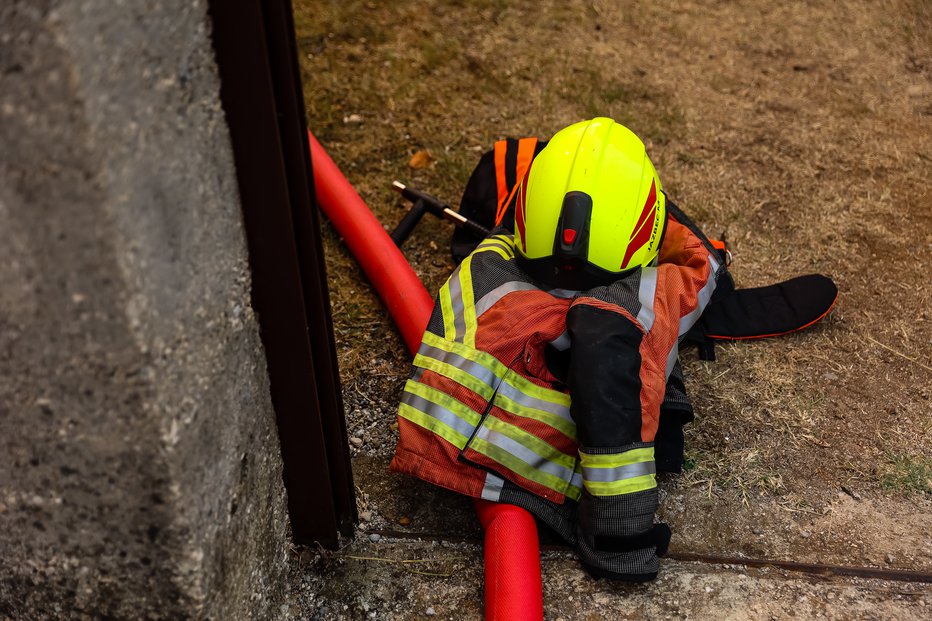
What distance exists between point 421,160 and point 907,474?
2.40 m

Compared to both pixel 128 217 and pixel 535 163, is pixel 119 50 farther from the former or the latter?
pixel 535 163

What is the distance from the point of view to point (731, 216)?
3.71 m

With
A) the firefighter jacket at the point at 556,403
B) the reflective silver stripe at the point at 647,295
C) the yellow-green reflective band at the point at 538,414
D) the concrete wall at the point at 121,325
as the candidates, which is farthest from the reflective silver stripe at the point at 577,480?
the concrete wall at the point at 121,325

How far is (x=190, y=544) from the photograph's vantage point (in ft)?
5.40

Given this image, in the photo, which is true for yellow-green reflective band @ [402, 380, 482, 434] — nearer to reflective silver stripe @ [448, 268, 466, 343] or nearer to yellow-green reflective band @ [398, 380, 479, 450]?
yellow-green reflective band @ [398, 380, 479, 450]

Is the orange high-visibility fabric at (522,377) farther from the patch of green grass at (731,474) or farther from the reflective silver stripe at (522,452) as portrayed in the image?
the patch of green grass at (731,474)

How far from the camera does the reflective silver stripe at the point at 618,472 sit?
229cm

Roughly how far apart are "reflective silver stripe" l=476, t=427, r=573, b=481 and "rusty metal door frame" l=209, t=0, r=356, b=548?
40 centimetres

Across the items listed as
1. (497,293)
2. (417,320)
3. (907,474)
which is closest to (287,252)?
(497,293)

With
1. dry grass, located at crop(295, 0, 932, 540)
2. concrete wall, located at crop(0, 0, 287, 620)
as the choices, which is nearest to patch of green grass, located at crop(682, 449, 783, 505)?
dry grass, located at crop(295, 0, 932, 540)

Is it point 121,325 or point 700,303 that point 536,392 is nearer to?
point 700,303

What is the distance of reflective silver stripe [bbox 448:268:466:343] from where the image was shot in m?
2.56

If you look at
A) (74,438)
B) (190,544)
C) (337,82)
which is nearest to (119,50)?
(74,438)

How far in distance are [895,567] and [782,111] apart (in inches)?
105
